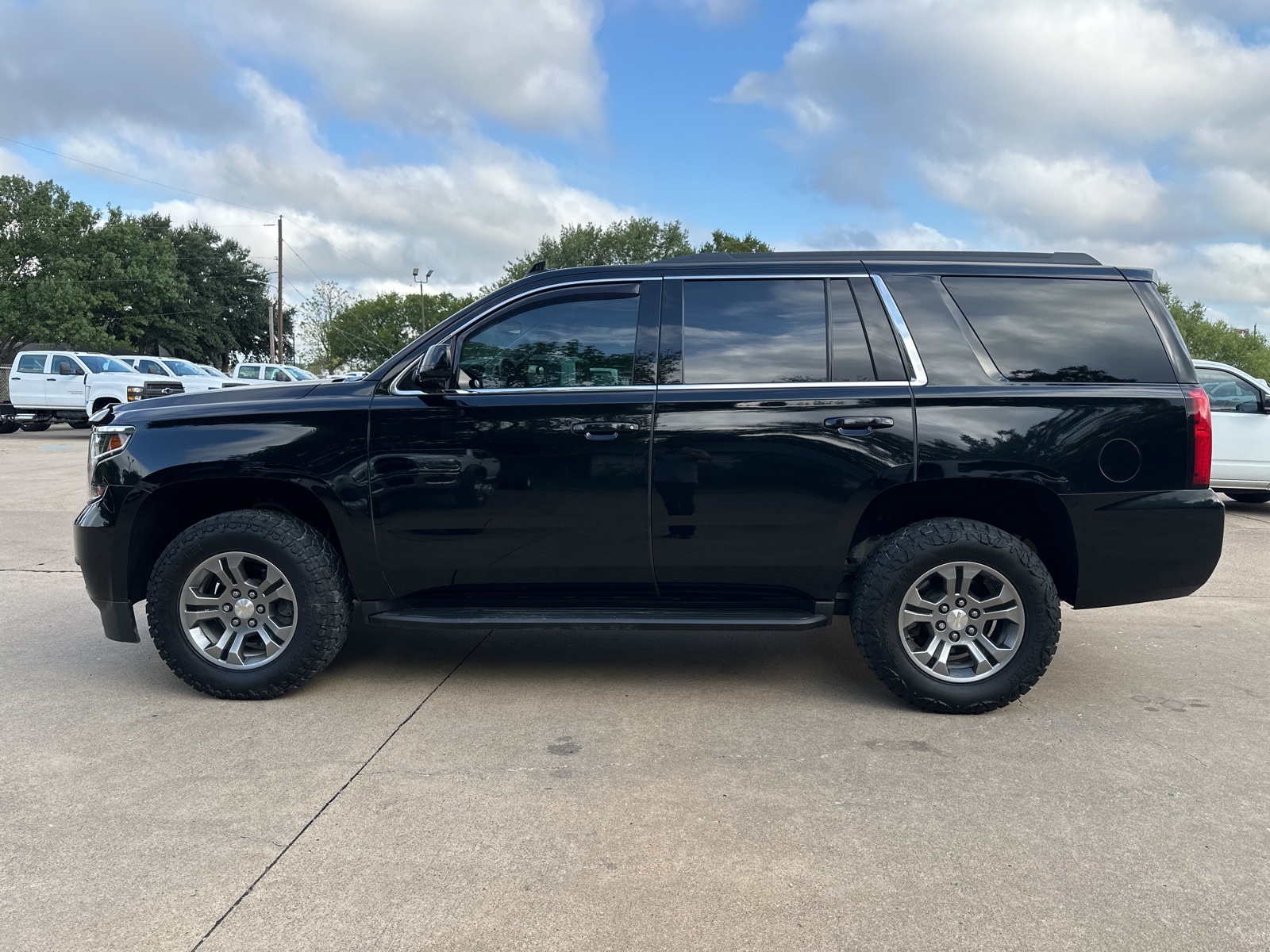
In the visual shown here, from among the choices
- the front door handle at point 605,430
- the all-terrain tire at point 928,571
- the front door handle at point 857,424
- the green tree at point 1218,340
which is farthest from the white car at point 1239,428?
the green tree at point 1218,340

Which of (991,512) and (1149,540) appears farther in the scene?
(991,512)

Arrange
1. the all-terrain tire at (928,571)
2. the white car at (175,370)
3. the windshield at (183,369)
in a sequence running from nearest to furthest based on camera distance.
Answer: the all-terrain tire at (928,571) → the white car at (175,370) → the windshield at (183,369)

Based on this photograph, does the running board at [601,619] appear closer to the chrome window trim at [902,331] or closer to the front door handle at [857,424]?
the front door handle at [857,424]

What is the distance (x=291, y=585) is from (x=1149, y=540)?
3707 mm

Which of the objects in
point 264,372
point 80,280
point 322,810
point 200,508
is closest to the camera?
point 322,810

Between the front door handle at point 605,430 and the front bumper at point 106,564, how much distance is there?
7.04 feet

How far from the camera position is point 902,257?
4.62 meters

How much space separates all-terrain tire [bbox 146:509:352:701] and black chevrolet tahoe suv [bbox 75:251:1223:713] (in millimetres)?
13

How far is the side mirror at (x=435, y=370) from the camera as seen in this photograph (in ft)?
14.3

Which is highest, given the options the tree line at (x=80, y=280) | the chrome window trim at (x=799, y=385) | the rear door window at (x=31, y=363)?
the tree line at (x=80, y=280)

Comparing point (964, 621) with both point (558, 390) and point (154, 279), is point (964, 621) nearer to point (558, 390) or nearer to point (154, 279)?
point (558, 390)

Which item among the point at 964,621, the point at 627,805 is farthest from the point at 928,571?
the point at 627,805

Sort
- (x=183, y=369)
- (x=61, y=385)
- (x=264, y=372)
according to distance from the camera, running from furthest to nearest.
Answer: (x=264, y=372) < (x=183, y=369) < (x=61, y=385)

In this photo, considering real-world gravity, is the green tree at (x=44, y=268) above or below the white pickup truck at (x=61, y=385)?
above
